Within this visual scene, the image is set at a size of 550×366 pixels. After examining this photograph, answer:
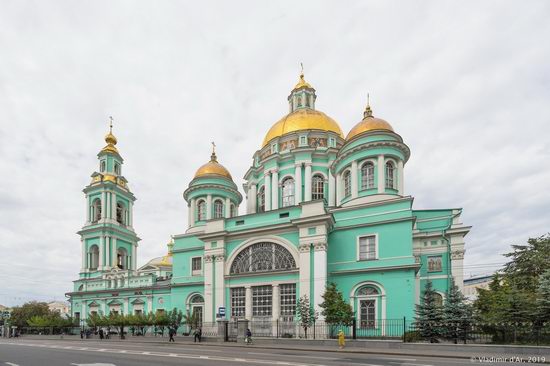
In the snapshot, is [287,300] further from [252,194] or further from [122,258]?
[122,258]

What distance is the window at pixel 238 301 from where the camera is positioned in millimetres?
30823

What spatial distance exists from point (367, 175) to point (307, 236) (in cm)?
738

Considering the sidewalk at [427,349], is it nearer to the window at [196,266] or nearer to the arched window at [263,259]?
the arched window at [263,259]

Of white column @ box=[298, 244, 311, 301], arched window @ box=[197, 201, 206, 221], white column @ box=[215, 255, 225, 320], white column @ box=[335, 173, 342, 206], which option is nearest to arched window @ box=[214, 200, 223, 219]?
arched window @ box=[197, 201, 206, 221]

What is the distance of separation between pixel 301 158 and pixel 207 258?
42.5ft

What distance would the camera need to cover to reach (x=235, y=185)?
1711 inches

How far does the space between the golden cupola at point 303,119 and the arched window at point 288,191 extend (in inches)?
200

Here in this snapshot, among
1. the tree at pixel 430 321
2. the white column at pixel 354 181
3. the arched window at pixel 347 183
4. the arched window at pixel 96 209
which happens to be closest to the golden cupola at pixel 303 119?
the arched window at pixel 347 183

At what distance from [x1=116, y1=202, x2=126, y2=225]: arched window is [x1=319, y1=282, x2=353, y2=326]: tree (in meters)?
36.1

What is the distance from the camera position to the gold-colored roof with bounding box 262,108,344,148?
39500 mm

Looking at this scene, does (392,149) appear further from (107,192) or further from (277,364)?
(107,192)

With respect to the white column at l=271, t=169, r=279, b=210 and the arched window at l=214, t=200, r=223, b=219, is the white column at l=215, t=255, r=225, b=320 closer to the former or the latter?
the white column at l=271, t=169, r=279, b=210

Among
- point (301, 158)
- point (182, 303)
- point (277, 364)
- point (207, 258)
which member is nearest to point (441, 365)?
point (277, 364)

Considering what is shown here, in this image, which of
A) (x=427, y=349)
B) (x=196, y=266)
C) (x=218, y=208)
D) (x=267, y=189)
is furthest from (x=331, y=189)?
(x=427, y=349)
